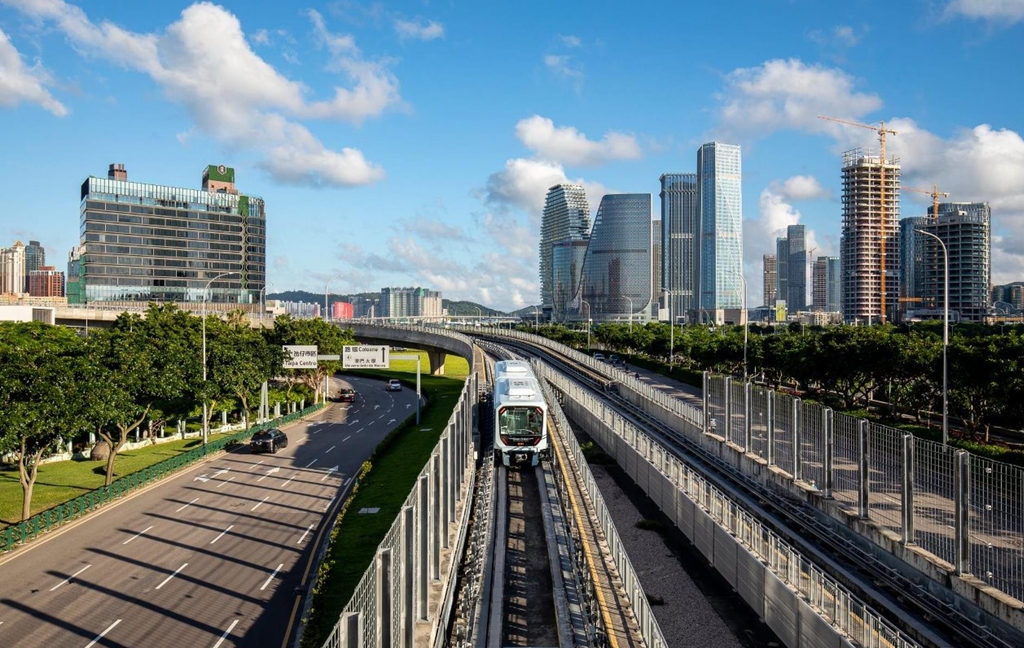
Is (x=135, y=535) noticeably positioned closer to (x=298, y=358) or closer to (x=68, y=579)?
(x=68, y=579)

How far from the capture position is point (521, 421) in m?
37.1

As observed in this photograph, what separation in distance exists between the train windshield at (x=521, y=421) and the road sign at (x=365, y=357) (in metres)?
37.2

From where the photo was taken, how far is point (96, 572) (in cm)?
2769

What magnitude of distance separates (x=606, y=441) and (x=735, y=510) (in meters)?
21.5

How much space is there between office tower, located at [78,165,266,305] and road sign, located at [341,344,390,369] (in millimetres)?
99303

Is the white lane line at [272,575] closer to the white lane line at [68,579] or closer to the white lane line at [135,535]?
the white lane line at [68,579]

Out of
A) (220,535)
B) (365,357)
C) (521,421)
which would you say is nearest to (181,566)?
(220,535)

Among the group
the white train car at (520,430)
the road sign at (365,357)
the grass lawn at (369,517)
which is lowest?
the grass lawn at (369,517)

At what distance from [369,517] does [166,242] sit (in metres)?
154

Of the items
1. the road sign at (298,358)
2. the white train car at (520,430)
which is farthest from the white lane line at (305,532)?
the road sign at (298,358)

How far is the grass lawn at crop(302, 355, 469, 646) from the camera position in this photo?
22.8m

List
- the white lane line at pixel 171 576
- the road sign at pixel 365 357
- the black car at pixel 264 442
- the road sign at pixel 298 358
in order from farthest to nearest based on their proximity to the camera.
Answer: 1. the road sign at pixel 365 357
2. the road sign at pixel 298 358
3. the black car at pixel 264 442
4. the white lane line at pixel 171 576

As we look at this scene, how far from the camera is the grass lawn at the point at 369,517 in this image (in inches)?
898

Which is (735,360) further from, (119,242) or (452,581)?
(119,242)
